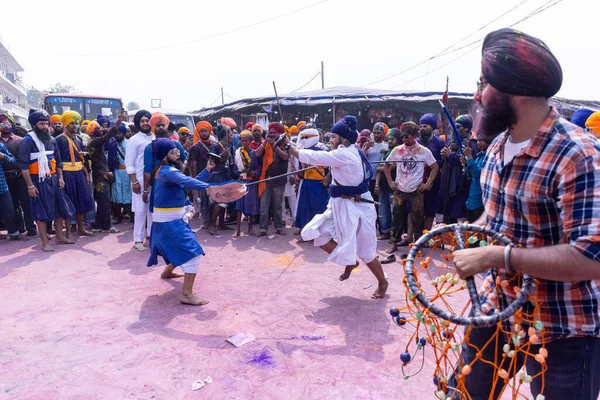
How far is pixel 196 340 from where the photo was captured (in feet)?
12.3

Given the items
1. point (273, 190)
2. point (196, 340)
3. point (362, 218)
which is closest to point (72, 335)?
point (196, 340)

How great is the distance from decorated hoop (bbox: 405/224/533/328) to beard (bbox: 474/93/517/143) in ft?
1.23

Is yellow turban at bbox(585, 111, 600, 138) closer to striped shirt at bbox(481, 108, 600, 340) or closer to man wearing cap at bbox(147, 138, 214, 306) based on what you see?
striped shirt at bbox(481, 108, 600, 340)

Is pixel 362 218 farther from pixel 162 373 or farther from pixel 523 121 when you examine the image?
pixel 523 121

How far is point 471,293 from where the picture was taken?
1.64 metres

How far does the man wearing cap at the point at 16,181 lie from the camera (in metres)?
7.18

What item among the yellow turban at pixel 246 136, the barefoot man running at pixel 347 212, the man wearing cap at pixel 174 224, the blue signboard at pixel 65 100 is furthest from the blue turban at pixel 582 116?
the blue signboard at pixel 65 100

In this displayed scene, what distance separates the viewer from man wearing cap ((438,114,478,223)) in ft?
20.9

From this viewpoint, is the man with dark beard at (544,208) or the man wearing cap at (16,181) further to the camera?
the man wearing cap at (16,181)

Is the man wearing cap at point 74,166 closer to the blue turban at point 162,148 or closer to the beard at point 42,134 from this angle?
the beard at point 42,134

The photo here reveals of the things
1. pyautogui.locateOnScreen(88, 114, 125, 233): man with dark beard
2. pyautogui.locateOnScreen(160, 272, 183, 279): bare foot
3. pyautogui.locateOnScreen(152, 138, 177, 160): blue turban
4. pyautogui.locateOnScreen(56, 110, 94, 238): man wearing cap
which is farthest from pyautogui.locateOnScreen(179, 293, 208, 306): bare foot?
pyautogui.locateOnScreen(88, 114, 125, 233): man with dark beard

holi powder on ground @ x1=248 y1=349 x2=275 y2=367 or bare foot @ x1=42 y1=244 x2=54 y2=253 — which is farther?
bare foot @ x1=42 y1=244 x2=54 y2=253

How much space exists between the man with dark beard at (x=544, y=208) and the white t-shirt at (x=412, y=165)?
473 cm

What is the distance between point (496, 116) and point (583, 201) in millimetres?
445
